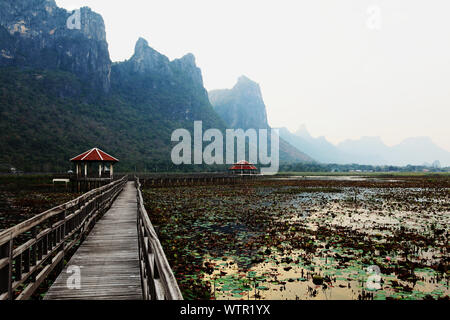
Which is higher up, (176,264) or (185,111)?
(185,111)

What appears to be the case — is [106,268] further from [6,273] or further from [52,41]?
[52,41]

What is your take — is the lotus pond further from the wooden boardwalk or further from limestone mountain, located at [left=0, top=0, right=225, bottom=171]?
limestone mountain, located at [left=0, top=0, right=225, bottom=171]

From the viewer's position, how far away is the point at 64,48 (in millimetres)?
144500

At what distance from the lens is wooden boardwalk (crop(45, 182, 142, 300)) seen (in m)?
5.54

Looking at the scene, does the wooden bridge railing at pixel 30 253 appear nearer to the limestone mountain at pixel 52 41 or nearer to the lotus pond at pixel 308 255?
the lotus pond at pixel 308 255

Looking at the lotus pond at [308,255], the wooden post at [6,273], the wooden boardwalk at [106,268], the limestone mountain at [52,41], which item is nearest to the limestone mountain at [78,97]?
the limestone mountain at [52,41]

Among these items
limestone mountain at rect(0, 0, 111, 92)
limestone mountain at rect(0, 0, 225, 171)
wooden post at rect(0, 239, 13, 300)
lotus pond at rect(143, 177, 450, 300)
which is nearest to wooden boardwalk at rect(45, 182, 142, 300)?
wooden post at rect(0, 239, 13, 300)

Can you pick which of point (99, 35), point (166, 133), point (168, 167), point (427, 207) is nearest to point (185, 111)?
point (166, 133)

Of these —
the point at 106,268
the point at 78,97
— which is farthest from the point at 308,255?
the point at 78,97

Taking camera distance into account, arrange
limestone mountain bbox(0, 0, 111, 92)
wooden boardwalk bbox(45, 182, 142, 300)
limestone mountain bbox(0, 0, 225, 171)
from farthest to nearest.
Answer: limestone mountain bbox(0, 0, 111, 92)
limestone mountain bbox(0, 0, 225, 171)
wooden boardwalk bbox(45, 182, 142, 300)

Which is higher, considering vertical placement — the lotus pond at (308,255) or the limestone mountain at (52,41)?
the limestone mountain at (52,41)

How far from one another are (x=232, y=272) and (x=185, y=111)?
172m

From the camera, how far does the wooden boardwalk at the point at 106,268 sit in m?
5.54
